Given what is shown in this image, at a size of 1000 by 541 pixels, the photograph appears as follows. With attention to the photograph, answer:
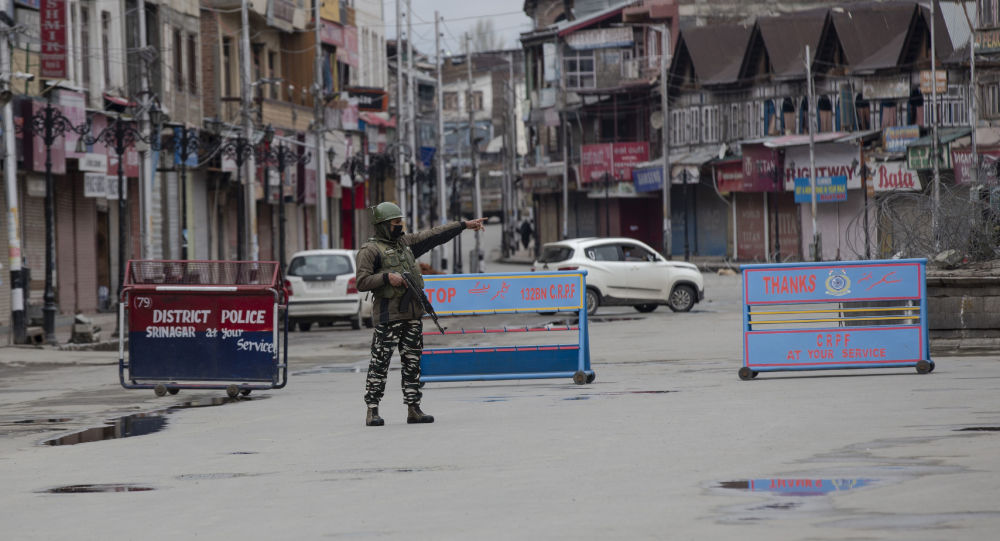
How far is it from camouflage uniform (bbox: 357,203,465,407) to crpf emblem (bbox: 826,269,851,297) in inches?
202

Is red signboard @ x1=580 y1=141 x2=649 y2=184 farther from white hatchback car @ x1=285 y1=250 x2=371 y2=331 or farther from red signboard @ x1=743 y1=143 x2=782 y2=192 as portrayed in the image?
white hatchback car @ x1=285 y1=250 x2=371 y2=331

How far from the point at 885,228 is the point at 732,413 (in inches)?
440

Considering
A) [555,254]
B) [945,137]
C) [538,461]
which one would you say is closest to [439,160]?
[945,137]

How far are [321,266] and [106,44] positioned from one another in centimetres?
1217

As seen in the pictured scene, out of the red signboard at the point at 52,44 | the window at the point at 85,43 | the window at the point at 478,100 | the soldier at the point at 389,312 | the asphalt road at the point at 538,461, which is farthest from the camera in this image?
the window at the point at 478,100

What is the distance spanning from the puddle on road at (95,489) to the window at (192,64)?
4068 cm

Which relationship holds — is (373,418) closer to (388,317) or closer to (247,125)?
(388,317)

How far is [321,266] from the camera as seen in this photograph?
32219mm

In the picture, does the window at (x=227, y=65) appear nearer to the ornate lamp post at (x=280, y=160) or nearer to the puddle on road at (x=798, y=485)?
the ornate lamp post at (x=280, y=160)

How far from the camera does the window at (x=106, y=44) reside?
40469 mm

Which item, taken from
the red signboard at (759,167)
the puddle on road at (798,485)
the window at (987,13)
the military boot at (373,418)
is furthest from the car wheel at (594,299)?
the red signboard at (759,167)

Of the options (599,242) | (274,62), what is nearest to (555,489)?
(599,242)

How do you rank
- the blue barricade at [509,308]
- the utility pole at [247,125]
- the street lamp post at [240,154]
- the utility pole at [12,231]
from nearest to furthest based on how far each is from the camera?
1. the blue barricade at [509,308]
2. the utility pole at [12,231]
3. the street lamp post at [240,154]
4. the utility pole at [247,125]

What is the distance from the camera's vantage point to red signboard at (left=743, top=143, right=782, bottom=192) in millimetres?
64706
